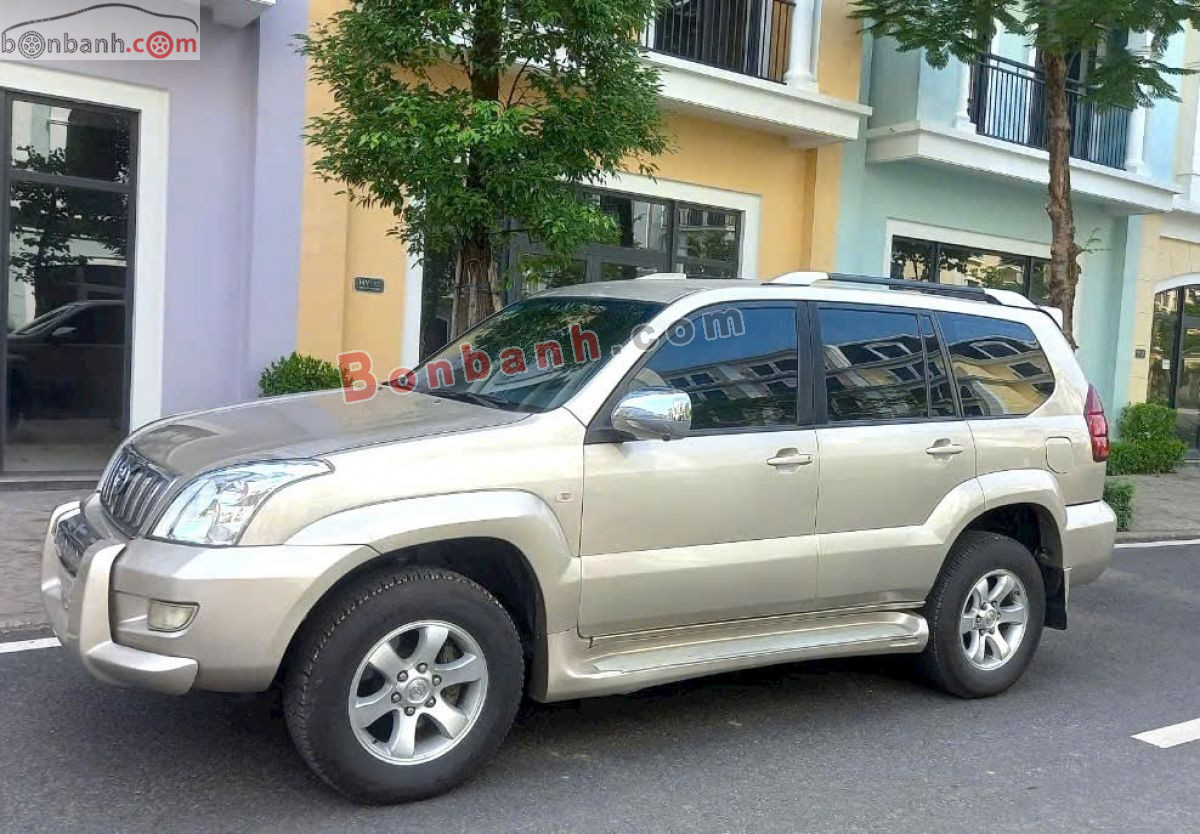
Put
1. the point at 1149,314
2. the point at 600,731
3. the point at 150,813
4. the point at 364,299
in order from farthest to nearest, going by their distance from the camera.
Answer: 1. the point at 1149,314
2. the point at 364,299
3. the point at 600,731
4. the point at 150,813

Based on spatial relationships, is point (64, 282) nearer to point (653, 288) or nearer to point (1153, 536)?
point (653, 288)

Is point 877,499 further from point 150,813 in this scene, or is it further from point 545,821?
point 150,813

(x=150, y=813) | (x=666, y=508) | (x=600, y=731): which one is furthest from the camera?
(x=600, y=731)

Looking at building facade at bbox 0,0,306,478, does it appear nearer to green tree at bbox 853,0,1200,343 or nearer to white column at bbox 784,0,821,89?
white column at bbox 784,0,821,89

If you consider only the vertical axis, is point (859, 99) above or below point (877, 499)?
above

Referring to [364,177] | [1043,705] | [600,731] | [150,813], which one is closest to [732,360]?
[600,731]

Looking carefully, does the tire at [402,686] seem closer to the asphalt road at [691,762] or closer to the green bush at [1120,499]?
the asphalt road at [691,762]

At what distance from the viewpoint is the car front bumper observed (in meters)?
3.35

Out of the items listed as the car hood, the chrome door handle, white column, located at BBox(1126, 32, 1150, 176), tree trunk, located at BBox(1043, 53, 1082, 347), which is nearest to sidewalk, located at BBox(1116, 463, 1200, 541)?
tree trunk, located at BBox(1043, 53, 1082, 347)

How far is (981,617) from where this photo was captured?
16.8ft

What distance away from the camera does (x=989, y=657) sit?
204 inches

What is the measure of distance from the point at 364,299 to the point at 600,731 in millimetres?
6731

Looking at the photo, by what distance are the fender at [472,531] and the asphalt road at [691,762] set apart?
676 mm

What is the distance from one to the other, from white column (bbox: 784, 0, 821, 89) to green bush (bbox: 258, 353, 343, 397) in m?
6.57
